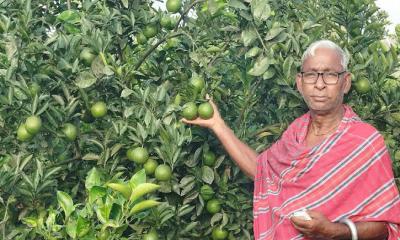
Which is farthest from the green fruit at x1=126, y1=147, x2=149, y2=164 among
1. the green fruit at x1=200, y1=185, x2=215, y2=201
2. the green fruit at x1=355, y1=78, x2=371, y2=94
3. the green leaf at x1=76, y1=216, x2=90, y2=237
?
the green fruit at x1=355, y1=78, x2=371, y2=94

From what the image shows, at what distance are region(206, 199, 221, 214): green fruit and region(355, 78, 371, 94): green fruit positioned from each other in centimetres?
88

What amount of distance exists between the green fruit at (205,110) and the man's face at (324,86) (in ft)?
1.51

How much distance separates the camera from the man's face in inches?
107

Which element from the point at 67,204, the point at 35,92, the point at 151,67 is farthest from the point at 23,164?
the point at 151,67

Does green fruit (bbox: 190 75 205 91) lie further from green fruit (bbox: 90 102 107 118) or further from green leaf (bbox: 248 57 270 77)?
green fruit (bbox: 90 102 107 118)

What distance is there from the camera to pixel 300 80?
2.84 meters

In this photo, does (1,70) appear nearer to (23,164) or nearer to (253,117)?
(23,164)

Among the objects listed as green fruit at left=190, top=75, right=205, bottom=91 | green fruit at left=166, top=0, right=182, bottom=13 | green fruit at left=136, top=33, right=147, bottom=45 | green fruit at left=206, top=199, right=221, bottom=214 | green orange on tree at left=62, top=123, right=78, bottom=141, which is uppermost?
green fruit at left=166, top=0, right=182, bottom=13

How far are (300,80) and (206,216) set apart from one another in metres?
0.90

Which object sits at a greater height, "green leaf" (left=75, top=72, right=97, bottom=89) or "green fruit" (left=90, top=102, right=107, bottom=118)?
"green leaf" (left=75, top=72, right=97, bottom=89)

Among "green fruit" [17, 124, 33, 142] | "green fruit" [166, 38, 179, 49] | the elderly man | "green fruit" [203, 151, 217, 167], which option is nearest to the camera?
the elderly man

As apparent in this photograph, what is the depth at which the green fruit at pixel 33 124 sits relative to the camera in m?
2.81

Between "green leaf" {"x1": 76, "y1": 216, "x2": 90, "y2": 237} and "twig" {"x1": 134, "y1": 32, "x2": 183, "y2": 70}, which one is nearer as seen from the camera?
"green leaf" {"x1": 76, "y1": 216, "x2": 90, "y2": 237}

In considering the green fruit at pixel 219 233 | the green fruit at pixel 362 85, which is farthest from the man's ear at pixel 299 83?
the green fruit at pixel 219 233
